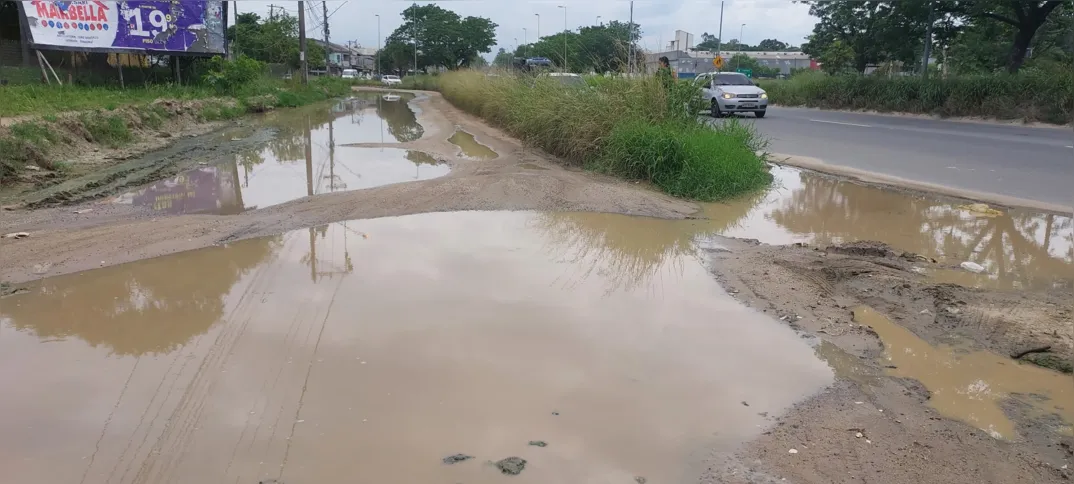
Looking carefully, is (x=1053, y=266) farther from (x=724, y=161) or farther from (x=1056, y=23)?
(x=1056, y=23)

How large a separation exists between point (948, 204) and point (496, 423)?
23.6ft

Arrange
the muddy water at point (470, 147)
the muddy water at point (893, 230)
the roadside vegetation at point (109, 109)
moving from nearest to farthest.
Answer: the muddy water at point (893, 230) < the roadside vegetation at point (109, 109) < the muddy water at point (470, 147)

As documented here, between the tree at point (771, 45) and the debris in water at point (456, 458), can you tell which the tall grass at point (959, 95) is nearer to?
the debris in water at point (456, 458)

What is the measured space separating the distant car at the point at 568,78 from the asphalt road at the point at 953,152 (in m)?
3.85

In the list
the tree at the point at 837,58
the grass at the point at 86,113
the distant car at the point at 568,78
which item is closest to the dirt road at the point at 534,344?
the grass at the point at 86,113

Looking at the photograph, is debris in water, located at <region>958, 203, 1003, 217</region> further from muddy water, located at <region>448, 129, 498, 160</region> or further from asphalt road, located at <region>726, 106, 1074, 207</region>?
muddy water, located at <region>448, 129, 498, 160</region>

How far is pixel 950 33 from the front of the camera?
26.2 metres

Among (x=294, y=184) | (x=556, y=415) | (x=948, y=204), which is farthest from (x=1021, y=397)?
(x=294, y=184)

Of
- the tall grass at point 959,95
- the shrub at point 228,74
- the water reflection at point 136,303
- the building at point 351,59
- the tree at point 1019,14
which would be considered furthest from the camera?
the building at point 351,59

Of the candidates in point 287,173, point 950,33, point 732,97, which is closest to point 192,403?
point 287,173

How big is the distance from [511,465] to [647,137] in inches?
283

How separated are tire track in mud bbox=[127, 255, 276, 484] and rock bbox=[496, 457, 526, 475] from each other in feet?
4.51

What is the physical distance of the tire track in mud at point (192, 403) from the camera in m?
2.89

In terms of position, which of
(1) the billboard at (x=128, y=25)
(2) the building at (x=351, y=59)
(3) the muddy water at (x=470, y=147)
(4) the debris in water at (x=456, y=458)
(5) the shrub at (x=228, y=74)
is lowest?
(4) the debris in water at (x=456, y=458)
